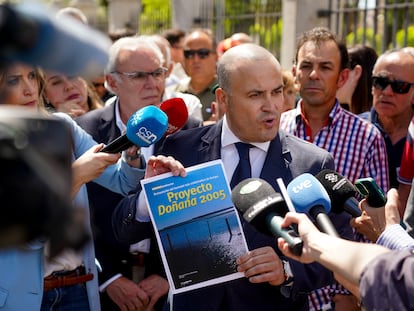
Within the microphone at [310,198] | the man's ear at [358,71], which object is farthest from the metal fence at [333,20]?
the microphone at [310,198]

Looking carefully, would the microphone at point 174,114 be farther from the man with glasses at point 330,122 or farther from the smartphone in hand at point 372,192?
the man with glasses at point 330,122

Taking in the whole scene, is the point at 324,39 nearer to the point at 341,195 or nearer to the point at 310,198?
the point at 341,195

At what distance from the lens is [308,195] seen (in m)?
3.25

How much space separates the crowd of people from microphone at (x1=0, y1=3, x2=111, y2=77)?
17 centimetres

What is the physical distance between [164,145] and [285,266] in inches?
36.3

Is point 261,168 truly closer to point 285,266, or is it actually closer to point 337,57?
point 285,266

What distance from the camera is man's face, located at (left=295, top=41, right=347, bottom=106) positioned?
554 cm

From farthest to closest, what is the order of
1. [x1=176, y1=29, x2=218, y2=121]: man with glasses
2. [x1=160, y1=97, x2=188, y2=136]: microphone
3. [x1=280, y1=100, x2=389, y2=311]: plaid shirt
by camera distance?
[x1=176, y1=29, x2=218, y2=121]: man with glasses, [x1=280, y1=100, x2=389, y2=311]: plaid shirt, [x1=160, y1=97, x2=188, y2=136]: microphone

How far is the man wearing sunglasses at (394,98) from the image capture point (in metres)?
5.70

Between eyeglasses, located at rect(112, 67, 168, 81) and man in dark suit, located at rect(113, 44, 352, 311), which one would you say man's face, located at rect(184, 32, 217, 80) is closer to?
eyeglasses, located at rect(112, 67, 168, 81)

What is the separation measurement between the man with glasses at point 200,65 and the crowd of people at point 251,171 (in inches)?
79.2

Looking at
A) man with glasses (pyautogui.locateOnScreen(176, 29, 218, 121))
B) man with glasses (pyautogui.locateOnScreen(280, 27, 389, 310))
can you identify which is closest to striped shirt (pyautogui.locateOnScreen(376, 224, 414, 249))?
man with glasses (pyautogui.locateOnScreen(280, 27, 389, 310))

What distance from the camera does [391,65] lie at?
18.8 ft

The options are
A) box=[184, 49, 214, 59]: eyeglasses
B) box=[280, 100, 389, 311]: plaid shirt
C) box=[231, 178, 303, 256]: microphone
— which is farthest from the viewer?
box=[184, 49, 214, 59]: eyeglasses
